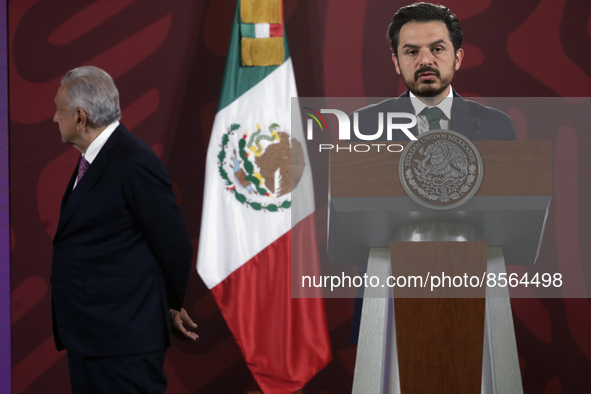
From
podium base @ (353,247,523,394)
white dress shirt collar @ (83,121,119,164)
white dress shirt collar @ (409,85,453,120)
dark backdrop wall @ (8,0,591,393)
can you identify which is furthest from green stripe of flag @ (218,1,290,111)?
podium base @ (353,247,523,394)

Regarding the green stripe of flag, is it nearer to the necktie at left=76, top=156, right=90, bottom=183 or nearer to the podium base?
the necktie at left=76, top=156, right=90, bottom=183

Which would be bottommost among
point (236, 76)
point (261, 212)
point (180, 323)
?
point (180, 323)

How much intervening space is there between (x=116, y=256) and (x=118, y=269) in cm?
3

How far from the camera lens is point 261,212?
10.3 ft


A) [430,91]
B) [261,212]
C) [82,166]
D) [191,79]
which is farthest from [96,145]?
[191,79]

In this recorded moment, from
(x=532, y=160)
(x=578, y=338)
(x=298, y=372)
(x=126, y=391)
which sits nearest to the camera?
(x=532, y=160)

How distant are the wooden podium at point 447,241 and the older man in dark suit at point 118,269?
697 millimetres

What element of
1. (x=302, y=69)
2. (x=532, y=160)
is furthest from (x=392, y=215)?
(x=302, y=69)

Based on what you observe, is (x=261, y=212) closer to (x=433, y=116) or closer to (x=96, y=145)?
(x=96, y=145)

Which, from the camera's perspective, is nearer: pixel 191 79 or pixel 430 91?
pixel 430 91

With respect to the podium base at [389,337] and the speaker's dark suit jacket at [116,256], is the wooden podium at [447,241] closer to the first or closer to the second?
the podium base at [389,337]

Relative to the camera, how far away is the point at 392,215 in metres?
1.24

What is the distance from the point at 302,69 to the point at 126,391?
205cm

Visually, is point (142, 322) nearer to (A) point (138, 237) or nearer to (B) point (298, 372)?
(A) point (138, 237)
